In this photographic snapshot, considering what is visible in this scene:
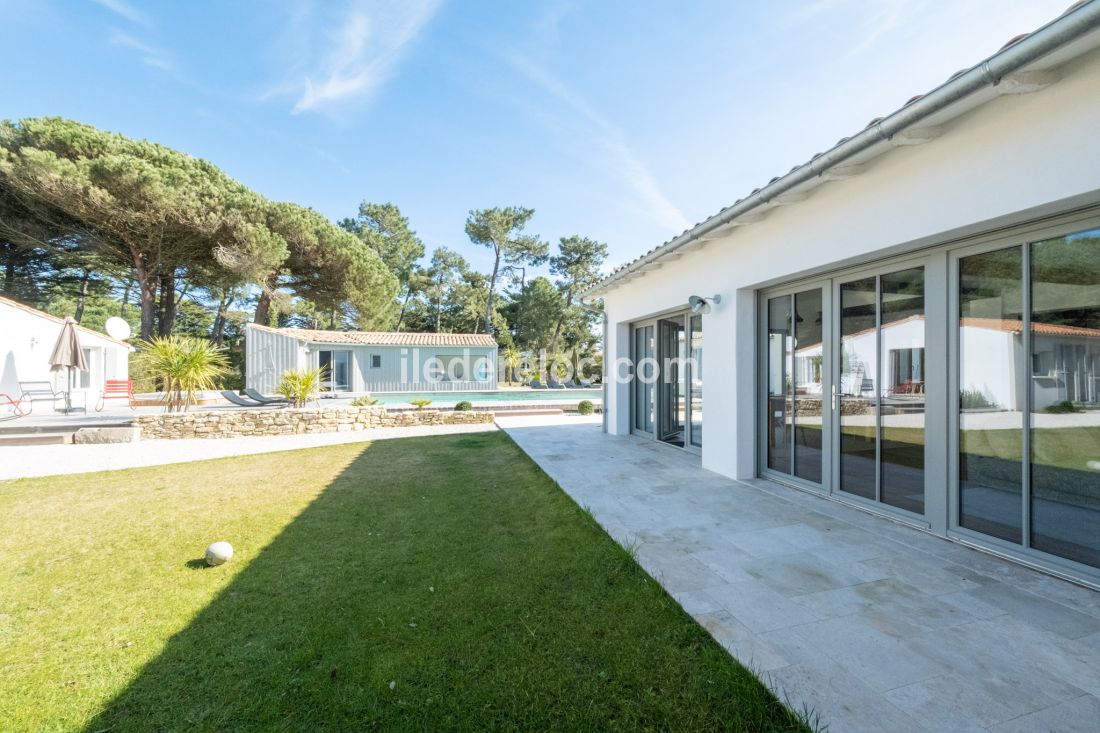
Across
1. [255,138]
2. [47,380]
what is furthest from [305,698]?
[255,138]

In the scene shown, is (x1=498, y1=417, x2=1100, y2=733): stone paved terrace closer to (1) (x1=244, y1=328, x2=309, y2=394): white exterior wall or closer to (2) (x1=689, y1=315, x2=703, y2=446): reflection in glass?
(2) (x1=689, y1=315, x2=703, y2=446): reflection in glass

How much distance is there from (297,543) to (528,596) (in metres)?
2.74

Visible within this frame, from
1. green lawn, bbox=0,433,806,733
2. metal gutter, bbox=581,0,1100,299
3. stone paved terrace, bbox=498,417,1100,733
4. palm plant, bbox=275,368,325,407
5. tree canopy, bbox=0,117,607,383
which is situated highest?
tree canopy, bbox=0,117,607,383

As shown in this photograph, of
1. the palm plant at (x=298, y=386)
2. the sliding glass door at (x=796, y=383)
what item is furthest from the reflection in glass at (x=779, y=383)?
the palm plant at (x=298, y=386)

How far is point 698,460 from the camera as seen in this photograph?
7.89m

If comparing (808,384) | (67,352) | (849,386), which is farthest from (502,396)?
(849,386)

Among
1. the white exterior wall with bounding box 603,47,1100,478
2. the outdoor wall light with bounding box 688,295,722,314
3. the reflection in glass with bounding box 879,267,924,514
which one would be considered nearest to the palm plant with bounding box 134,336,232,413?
the white exterior wall with bounding box 603,47,1100,478

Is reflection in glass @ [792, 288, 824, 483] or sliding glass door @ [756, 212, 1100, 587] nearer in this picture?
sliding glass door @ [756, 212, 1100, 587]

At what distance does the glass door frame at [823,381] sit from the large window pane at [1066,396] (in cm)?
188

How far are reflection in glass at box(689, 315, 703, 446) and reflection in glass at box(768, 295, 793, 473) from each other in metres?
1.70

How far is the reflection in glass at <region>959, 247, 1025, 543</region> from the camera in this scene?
3766 mm

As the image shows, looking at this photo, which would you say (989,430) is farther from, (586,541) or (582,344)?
(582,344)

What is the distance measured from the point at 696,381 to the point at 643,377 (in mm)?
2189

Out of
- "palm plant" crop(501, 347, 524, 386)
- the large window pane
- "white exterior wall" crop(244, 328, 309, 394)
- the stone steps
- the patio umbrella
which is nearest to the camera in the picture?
the large window pane
